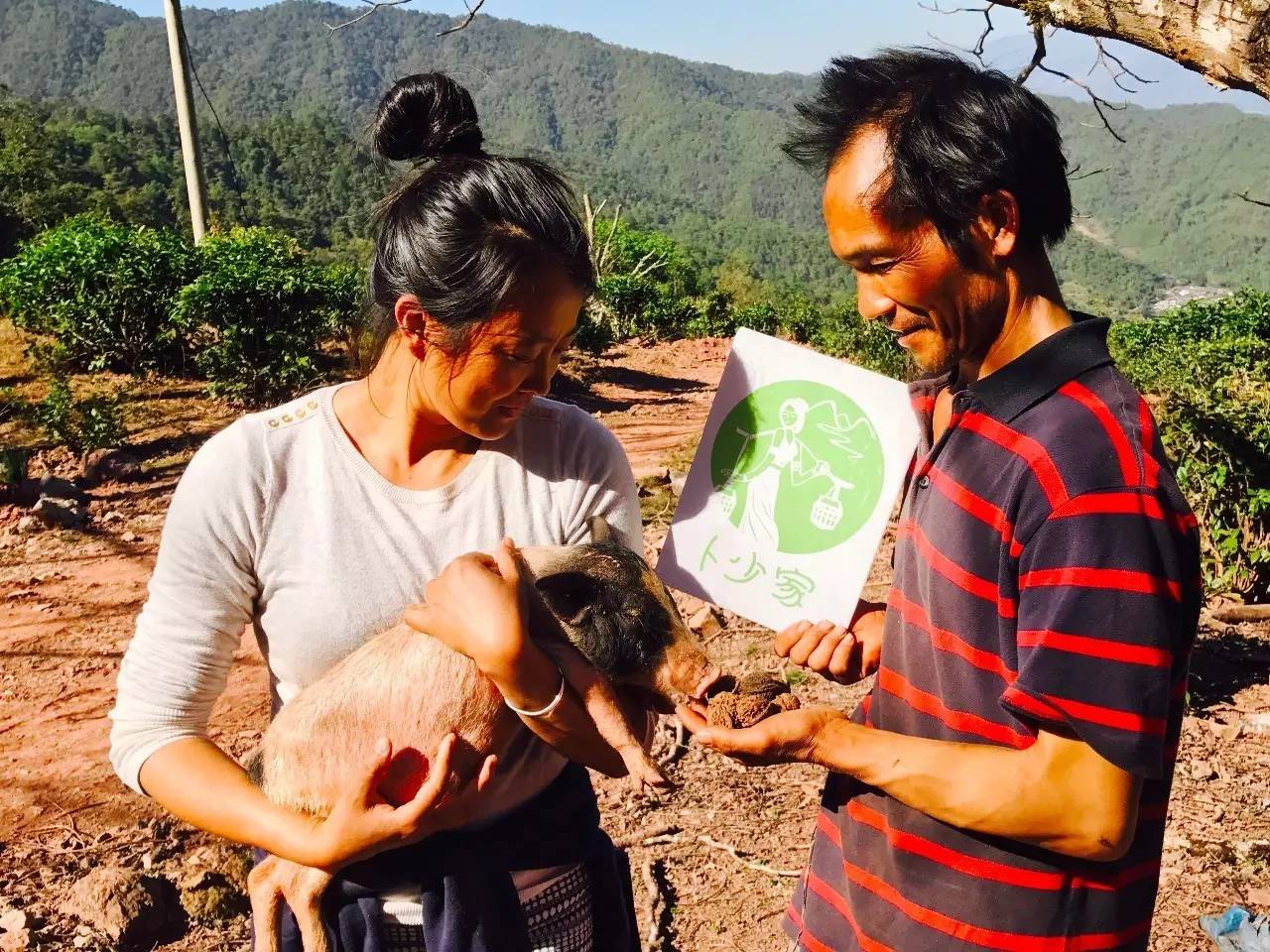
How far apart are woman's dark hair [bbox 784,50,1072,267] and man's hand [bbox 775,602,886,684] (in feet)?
3.31

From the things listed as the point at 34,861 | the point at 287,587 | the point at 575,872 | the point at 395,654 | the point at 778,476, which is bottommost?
the point at 34,861

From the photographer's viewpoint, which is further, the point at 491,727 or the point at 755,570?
→ the point at 755,570

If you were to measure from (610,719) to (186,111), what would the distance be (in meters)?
19.4

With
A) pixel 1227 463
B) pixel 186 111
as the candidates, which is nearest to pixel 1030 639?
pixel 1227 463

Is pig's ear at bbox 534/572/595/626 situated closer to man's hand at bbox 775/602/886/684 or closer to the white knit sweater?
the white knit sweater

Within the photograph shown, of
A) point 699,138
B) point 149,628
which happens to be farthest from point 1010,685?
point 699,138

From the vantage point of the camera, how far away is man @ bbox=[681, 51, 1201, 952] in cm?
163

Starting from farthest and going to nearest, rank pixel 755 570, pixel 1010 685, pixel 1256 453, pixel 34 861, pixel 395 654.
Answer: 1. pixel 1256 453
2. pixel 34 861
3. pixel 755 570
4. pixel 395 654
5. pixel 1010 685

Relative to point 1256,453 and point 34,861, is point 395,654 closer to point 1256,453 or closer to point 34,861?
point 34,861

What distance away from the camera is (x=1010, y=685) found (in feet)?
5.71

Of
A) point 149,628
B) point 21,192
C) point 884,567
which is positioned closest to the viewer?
point 149,628

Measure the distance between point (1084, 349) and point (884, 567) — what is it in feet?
23.3

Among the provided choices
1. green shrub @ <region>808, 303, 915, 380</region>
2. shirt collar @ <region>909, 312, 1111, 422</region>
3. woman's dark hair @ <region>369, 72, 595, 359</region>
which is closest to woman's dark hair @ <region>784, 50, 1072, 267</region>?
shirt collar @ <region>909, 312, 1111, 422</region>

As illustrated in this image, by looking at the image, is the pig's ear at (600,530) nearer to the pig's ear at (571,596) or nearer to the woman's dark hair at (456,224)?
the pig's ear at (571,596)
